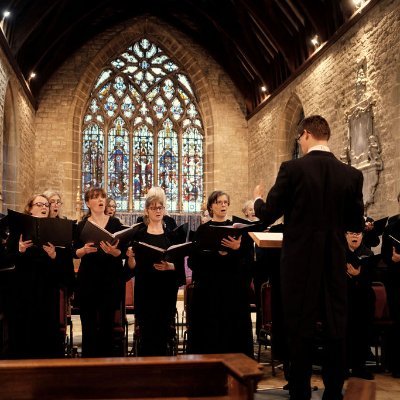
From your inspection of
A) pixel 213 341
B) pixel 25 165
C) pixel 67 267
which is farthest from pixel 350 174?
pixel 25 165

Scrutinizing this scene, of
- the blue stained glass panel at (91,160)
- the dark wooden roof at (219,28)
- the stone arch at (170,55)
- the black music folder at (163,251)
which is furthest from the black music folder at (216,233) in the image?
the blue stained glass panel at (91,160)

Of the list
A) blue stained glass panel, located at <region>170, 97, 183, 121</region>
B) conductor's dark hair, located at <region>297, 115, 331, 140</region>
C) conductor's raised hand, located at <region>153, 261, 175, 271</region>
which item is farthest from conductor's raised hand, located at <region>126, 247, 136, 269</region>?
blue stained glass panel, located at <region>170, 97, 183, 121</region>

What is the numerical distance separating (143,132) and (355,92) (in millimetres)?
8330

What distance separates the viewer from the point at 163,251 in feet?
14.9

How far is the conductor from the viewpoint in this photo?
3266 mm

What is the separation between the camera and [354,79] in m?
10.6

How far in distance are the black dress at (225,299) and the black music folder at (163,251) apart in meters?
0.23

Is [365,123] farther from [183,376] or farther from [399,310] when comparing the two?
[183,376]

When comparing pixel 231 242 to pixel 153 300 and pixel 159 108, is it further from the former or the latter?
pixel 159 108

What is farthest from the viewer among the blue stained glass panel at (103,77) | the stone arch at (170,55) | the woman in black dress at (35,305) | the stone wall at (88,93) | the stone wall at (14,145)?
the blue stained glass panel at (103,77)

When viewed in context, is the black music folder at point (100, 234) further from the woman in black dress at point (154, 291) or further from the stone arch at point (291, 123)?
the stone arch at point (291, 123)

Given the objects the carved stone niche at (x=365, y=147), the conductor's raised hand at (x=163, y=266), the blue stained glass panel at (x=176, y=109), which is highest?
the blue stained glass panel at (x=176, y=109)

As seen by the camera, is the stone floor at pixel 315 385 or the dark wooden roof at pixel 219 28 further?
the dark wooden roof at pixel 219 28

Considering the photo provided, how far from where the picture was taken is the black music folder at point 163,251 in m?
4.52
